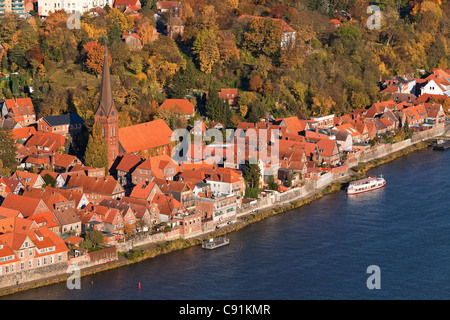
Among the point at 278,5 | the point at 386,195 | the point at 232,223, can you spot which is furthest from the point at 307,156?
the point at 278,5

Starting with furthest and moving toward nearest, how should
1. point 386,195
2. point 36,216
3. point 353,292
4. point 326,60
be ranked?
point 326,60 < point 386,195 < point 36,216 < point 353,292

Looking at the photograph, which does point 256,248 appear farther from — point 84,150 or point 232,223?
point 84,150

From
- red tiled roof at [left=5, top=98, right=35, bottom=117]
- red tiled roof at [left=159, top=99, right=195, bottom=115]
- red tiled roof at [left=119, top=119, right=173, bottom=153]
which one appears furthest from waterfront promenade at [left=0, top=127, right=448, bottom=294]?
red tiled roof at [left=5, top=98, right=35, bottom=117]

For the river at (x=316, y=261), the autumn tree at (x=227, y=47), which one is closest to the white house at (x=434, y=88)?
the autumn tree at (x=227, y=47)

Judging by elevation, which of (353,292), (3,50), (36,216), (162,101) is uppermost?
(3,50)

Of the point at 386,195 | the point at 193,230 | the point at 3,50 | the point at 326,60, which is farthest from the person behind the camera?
the point at 326,60

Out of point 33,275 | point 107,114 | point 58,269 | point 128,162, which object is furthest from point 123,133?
point 33,275

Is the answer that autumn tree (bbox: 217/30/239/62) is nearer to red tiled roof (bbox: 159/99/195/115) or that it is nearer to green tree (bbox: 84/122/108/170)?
red tiled roof (bbox: 159/99/195/115)
